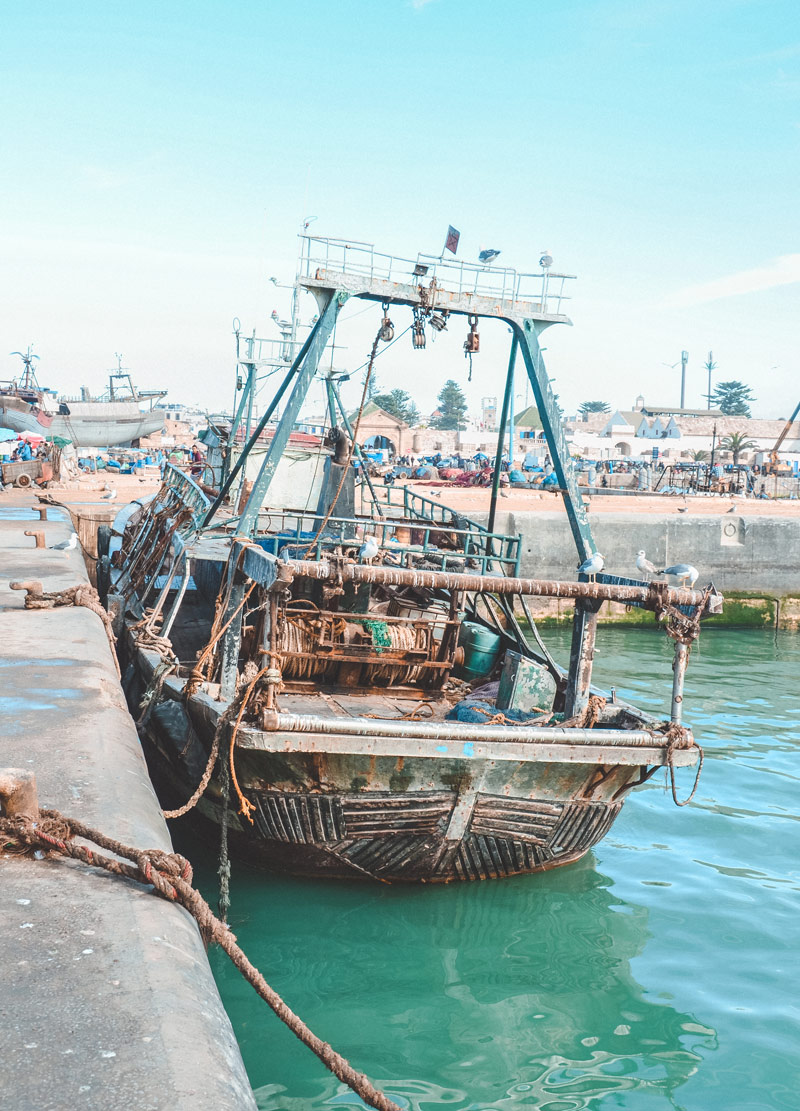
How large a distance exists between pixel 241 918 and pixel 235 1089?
398 cm

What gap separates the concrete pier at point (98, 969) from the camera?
2.44m

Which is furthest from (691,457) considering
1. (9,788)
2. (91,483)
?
(9,788)

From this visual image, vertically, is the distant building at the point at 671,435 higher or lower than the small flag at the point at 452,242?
higher

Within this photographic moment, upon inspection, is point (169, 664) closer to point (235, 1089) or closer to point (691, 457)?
point (235, 1089)

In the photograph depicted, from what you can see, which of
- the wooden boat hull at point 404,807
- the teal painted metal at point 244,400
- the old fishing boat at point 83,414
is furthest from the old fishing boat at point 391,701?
the old fishing boat at point 83,414

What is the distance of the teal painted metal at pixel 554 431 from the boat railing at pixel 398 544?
55cm

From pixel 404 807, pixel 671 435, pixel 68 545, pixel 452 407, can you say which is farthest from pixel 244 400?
pixel 452 407

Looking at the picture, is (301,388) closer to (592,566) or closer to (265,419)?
(265,419)

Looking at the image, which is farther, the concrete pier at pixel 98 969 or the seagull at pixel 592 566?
the seagull at pixel 592 566

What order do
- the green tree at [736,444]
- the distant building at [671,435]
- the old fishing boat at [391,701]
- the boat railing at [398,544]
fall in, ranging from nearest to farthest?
the old fishing boat at [391,701] < the boat railing at [398,544] < the green tree at [736,444] < the distant building at [671,435]

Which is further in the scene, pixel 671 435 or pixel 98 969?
pixel 671 435

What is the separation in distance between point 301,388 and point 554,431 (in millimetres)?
2203

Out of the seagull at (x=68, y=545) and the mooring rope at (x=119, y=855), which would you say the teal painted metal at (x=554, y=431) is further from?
the seagull at (x=68, y=545)

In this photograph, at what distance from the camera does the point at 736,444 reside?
6581 cm
